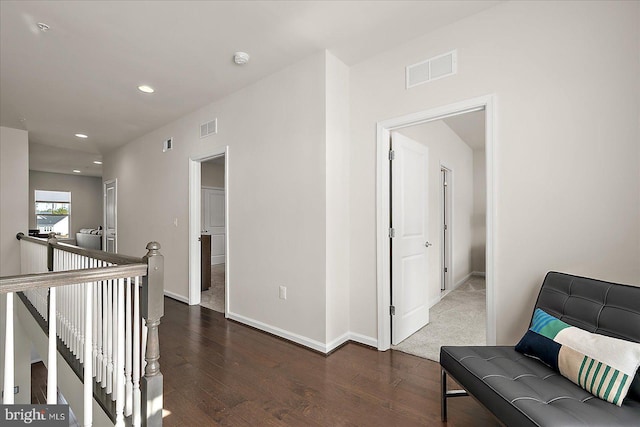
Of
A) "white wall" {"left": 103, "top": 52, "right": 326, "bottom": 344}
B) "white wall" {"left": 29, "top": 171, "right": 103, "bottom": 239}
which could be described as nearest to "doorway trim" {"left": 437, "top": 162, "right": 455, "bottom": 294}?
"white wall" {"left": 103, "top": 52, "right": 326, "bottom": 344}

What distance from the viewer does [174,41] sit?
8.66 ft

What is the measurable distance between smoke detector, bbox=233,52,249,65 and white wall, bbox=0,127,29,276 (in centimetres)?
495

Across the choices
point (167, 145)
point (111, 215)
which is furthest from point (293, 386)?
point (111, 215)

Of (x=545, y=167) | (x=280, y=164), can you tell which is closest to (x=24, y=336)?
(x=280, y=164)

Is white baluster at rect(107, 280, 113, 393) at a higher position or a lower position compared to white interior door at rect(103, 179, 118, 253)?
lower

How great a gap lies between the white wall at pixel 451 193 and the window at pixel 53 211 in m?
11.6

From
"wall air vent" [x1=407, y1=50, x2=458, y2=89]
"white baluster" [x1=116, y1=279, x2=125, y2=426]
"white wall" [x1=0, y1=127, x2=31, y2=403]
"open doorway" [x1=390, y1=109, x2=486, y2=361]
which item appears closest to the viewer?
"white baluster" [x1=116, y1=279, x2=125, y2=426]

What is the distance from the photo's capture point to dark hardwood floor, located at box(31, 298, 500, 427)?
183cm

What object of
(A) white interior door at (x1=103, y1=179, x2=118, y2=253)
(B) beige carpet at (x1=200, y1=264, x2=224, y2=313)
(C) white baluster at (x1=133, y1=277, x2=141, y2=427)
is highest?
(A) white interior door at (x1=103, y1=179, x2=118, y2=253)

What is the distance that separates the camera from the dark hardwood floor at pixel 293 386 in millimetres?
1831

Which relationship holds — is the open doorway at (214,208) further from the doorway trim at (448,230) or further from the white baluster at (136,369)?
the white baluster at (136,369)

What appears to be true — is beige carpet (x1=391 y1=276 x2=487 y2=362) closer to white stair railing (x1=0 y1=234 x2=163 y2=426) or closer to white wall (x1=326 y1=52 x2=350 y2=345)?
white wall (x1=326 y1=52 x2=350 y2=345)

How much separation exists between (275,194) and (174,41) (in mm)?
1626

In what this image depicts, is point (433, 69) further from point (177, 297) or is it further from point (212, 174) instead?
Answer: point (212, 174)
